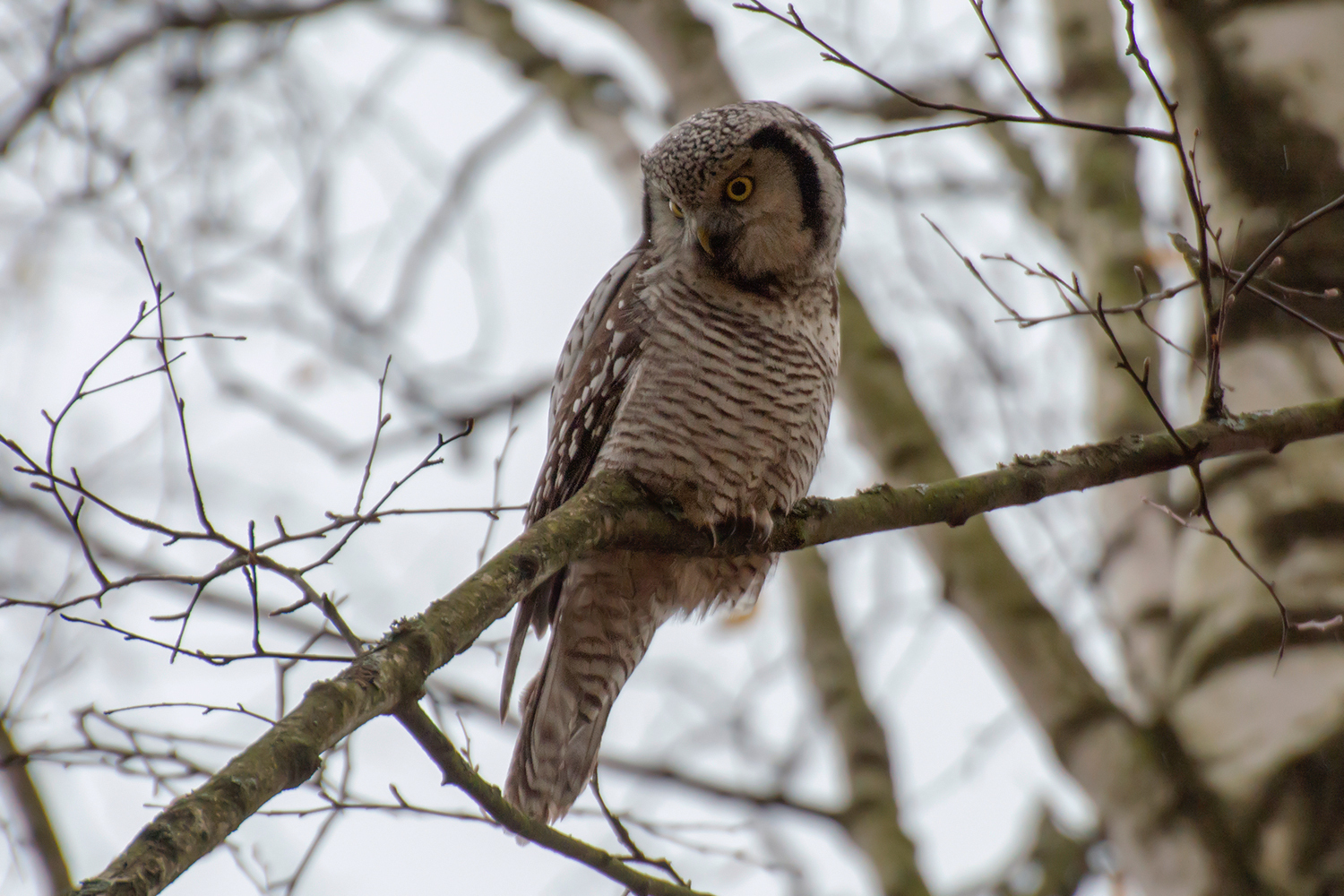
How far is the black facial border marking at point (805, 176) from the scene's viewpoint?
11.8 feet

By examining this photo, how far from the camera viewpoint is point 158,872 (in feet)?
4.49

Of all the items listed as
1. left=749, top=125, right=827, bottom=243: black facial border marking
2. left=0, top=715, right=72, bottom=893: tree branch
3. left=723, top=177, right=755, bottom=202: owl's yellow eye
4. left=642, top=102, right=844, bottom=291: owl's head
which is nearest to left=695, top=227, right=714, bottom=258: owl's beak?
left=642, top=102, right=844, bottom=291: owl's head

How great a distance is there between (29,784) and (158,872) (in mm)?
2752

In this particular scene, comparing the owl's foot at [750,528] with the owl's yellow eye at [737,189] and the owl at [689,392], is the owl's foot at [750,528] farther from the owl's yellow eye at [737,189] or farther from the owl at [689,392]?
the owl's yellow eye at [737,189]

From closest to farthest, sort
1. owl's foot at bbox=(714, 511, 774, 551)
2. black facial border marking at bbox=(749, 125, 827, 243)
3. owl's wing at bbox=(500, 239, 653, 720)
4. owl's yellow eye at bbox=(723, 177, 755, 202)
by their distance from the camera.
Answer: owl's foot at bbox=(714, 511, 774, 551) < owl's wing at bbox=(500, 239, 653, 720) < owl's yellow eye at bbox=(723, 177, 755, 202) < black facial border marking at bbox=(749, 125, 827, 243)

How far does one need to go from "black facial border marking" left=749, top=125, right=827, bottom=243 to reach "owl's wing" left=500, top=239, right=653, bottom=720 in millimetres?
528

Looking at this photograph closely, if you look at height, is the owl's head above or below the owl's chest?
above

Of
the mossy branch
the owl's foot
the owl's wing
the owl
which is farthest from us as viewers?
the owl's wing

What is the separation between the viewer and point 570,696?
362 cm

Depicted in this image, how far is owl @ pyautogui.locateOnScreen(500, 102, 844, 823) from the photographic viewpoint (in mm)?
3256

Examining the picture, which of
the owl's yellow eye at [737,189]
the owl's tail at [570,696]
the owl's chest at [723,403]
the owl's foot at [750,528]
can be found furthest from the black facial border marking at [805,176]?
the owl's tail at [570,696]

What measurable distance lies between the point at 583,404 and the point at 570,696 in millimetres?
946

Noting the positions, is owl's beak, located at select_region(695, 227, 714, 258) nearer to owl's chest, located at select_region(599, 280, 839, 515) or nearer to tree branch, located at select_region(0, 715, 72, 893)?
owl's chest, located at select_region(599, 280, 839, 515)

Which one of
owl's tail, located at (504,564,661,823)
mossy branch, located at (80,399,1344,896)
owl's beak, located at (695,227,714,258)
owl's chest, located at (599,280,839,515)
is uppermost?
owl's beak, located at (695,227,714,258)
